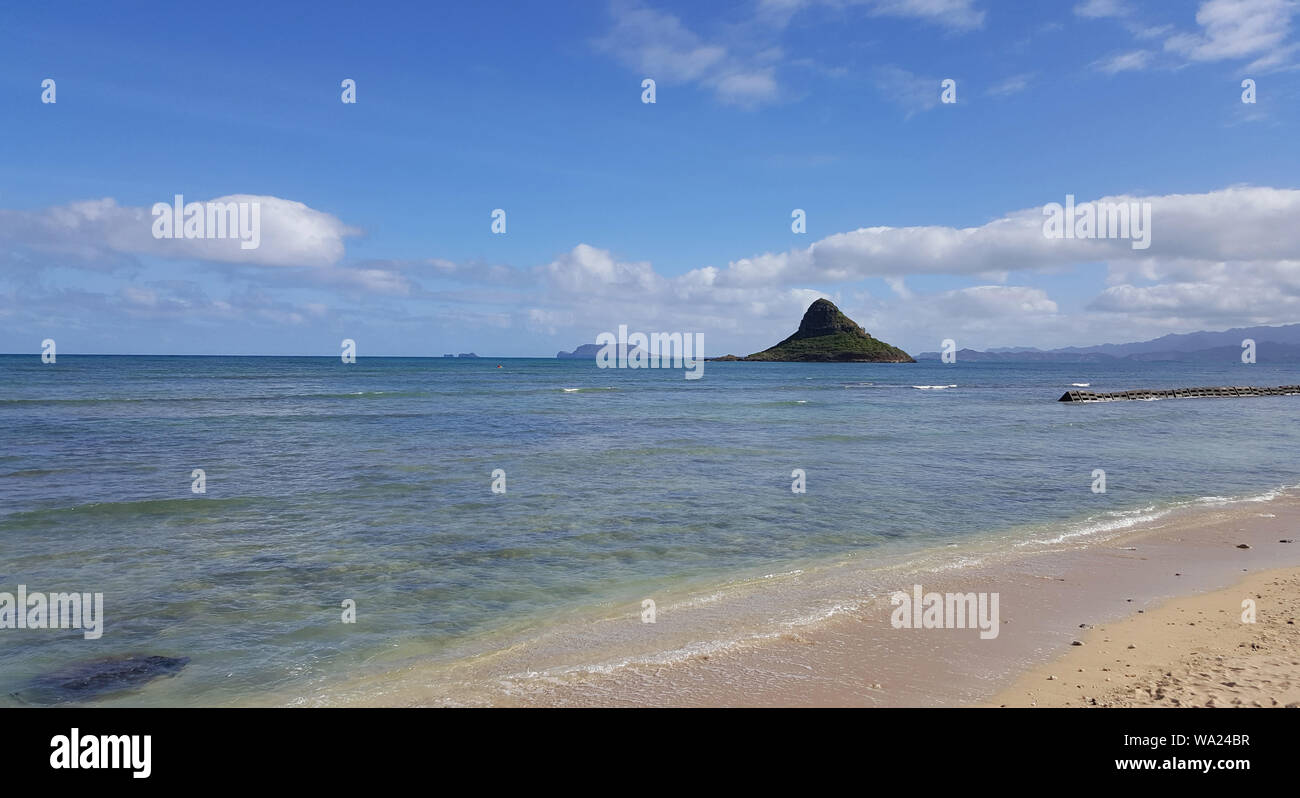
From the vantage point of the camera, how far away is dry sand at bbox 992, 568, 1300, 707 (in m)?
6.45

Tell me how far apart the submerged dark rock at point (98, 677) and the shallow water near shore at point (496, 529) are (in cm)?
21

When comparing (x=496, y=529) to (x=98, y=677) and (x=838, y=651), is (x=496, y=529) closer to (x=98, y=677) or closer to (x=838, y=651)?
(x=98, y=677)

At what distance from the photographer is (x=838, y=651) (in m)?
7.86

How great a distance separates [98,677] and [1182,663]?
1102cm

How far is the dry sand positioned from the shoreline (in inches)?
10.3

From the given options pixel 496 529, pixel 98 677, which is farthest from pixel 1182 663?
pixel 98 677

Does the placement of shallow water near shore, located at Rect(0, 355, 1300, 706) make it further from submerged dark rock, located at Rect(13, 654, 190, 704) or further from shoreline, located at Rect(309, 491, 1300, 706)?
submerged dark rock, located at Rect(13, 654, 190, 704)

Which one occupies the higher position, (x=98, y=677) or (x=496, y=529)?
(x=496, y=529)

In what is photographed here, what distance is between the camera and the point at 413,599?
9.72 meters

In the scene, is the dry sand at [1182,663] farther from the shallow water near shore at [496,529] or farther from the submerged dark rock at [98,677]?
→ the submerged dark rock at [98,677]

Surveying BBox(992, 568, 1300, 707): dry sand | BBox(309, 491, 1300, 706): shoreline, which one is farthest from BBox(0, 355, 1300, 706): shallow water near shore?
BBox(992, 568, 1300, 707): dry sand
